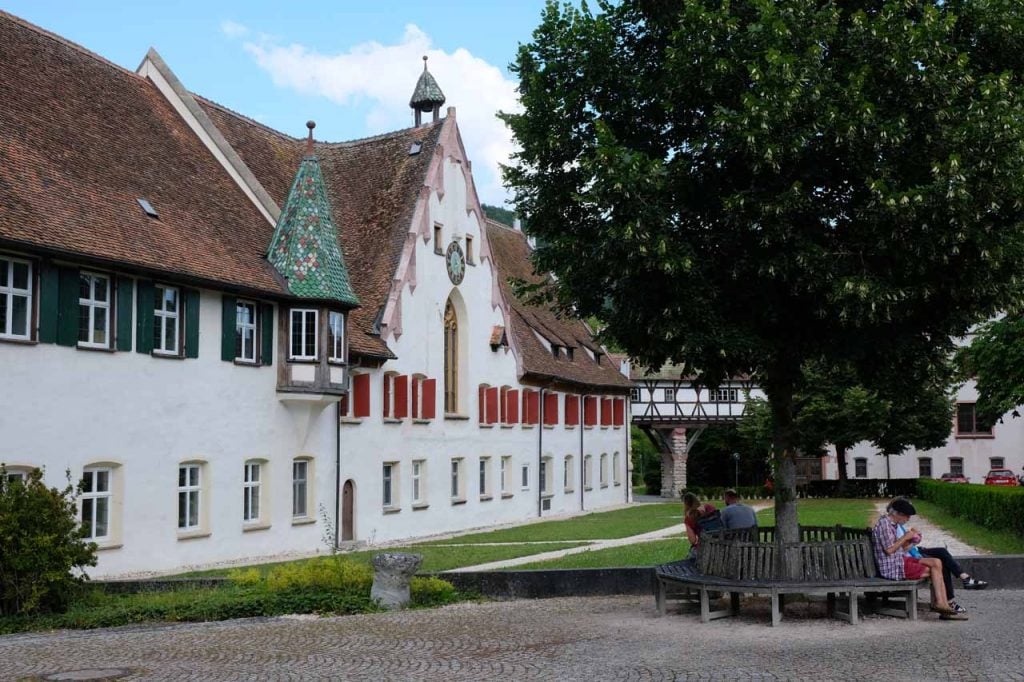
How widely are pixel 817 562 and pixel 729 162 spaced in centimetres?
479

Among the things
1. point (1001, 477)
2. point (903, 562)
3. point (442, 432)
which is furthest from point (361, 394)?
point (1001, 477)

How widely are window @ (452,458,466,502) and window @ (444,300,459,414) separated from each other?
1.66 metres

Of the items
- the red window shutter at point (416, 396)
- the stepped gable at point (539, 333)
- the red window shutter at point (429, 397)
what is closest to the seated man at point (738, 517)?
the red window shutter at point (416, 396)

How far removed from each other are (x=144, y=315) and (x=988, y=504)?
21033 millimetres

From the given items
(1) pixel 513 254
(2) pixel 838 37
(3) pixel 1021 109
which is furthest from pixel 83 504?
(1) pixel 513 254

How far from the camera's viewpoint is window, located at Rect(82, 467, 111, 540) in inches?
839

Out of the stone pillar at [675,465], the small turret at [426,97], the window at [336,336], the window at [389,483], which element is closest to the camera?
the window at [336,336]

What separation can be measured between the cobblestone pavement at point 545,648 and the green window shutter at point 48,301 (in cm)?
798

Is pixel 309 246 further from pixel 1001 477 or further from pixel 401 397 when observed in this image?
pixel 1001 477

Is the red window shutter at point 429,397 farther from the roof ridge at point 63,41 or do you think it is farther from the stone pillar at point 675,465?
the stone pillar at point 675,465

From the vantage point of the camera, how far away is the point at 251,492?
86.0 ft

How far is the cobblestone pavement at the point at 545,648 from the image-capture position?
10.3 metres

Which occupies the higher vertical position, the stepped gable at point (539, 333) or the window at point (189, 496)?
the stepped gable at point (539, 333)

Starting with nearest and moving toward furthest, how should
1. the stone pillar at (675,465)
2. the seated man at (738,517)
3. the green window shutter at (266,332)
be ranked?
the seated man at (738,517)
the green window shutter at (266,332)
the stone pillar at (675,465)
